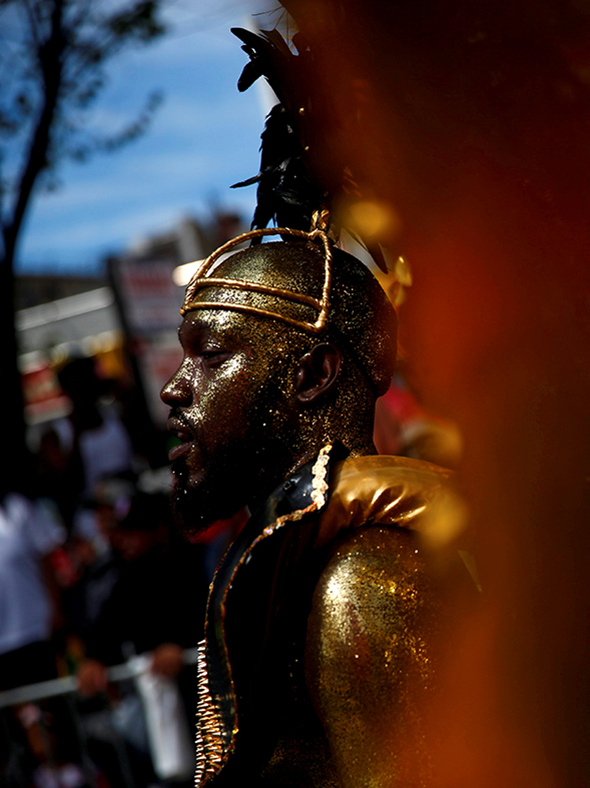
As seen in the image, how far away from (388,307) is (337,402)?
213mm

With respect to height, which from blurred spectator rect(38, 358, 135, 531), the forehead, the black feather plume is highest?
the black feather plume

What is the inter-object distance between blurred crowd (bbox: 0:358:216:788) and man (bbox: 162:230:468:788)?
345cm

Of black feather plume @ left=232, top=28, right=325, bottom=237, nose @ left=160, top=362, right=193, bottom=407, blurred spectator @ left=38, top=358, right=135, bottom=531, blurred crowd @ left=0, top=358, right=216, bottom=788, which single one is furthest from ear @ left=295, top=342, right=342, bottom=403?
blurred spectator @ left=38, top=358, right=135, bottom=531

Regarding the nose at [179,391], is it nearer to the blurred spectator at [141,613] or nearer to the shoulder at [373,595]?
the shoulder at [373,595]

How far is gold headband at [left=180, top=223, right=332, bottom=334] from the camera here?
1.73m

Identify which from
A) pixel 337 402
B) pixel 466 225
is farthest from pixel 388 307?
pixel 466 225

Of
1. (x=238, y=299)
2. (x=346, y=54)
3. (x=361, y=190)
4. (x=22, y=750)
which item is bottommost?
(x=22, y=750)

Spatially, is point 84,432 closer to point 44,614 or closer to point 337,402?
point 44,614

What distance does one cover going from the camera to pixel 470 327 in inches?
61.7

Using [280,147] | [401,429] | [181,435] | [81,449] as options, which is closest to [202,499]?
[181,435]

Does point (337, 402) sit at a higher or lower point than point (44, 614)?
higher

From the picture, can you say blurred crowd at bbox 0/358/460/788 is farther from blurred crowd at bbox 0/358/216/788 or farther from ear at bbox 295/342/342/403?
ear at bbox 295/342/342/403

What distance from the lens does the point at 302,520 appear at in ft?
5.19

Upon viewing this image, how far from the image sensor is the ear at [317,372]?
5.70 ft
